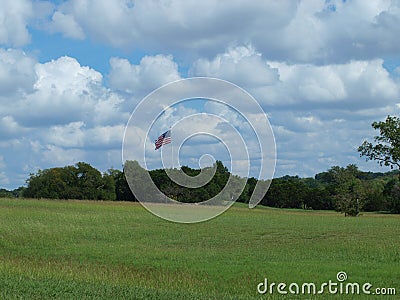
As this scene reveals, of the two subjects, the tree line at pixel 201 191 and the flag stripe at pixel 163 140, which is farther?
the tree line at pixel 201 191

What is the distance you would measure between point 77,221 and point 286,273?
27477 millimetres

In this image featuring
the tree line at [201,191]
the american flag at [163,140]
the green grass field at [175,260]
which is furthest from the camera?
the tree line at [201,191]

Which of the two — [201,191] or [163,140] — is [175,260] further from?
[201,191]

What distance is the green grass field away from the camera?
16.1m

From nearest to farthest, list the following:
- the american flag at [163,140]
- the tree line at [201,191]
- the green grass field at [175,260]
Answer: the green grass field at [175,260] → the american flag at [163,140] → the tree line at [201,191]

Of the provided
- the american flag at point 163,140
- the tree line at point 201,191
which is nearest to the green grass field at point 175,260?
the american flag at point 163,140

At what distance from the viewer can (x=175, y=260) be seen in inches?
941

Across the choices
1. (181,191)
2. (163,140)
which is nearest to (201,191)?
(181,191)

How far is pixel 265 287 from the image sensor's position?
17.8 meters

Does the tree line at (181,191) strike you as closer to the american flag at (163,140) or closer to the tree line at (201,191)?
the tree line at (201,191)

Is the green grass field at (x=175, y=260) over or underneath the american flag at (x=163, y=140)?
underneath

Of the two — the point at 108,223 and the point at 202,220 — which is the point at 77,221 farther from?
A: the point at 202,220

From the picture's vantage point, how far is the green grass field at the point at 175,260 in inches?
633

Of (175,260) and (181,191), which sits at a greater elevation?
(181,191)
